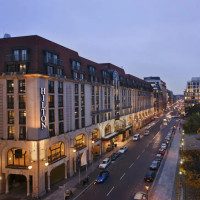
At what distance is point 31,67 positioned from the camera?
34.7 m

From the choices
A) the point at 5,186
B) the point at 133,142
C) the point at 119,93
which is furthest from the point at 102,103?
the point at 5,186

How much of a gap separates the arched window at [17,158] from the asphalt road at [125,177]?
1089 cm

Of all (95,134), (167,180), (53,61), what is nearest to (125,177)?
(167,180)

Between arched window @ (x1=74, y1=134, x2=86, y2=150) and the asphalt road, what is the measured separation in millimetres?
7731

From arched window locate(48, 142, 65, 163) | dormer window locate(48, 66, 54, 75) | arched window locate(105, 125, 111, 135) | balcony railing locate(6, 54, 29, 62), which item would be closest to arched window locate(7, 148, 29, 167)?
arched window locate(48, 142, 65, 163)

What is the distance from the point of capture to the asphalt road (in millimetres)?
32781

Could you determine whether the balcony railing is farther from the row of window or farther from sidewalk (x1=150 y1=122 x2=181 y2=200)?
sidewalk (x1=150 y1=122 x2=181 y2=200)

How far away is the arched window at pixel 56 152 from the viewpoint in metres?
37.0

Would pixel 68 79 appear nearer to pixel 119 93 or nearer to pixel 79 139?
pixel 79 139

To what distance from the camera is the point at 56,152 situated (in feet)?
127

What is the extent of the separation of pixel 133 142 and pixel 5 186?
44.7 metres

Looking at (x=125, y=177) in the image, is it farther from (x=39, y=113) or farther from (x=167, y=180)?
(x=39, y=113)

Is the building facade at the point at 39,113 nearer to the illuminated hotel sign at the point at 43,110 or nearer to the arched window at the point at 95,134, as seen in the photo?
the illuminated hotel sign at the point at 43,110

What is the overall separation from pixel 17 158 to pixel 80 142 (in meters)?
15.0
